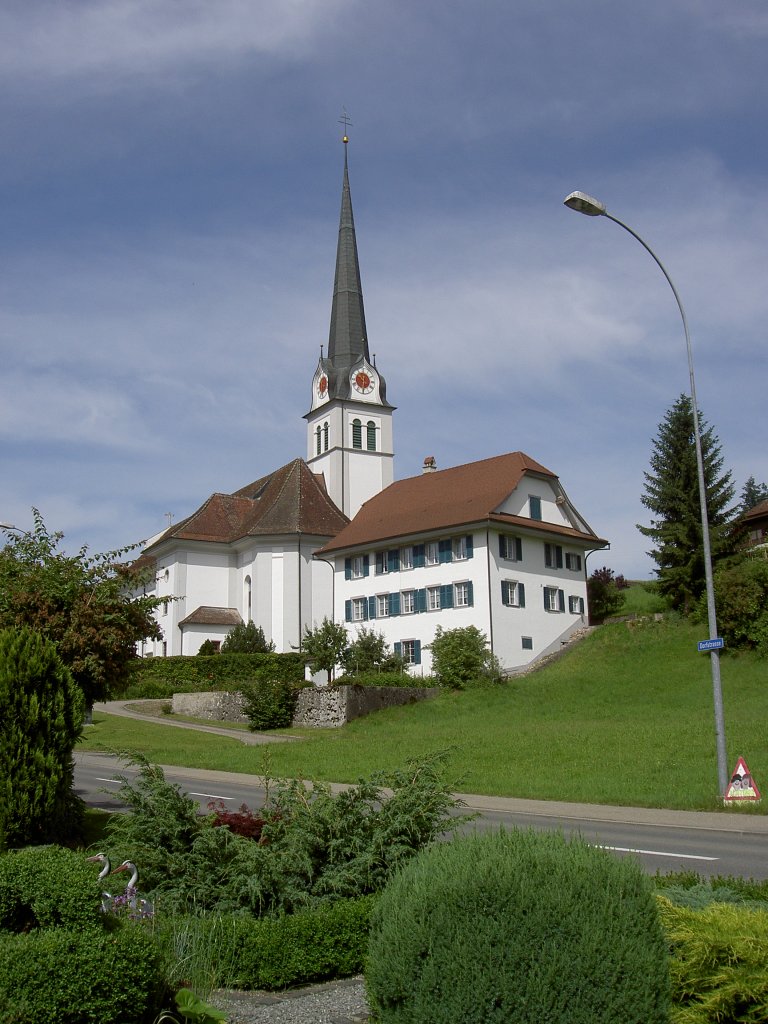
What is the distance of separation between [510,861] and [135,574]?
12101mm

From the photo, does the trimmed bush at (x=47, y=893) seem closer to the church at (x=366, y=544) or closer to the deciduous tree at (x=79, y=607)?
the deciduous tree at (x=79, y=607)

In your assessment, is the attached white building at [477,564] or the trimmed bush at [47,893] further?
the attached white building at [477,564]

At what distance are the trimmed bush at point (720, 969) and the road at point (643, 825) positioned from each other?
508 cm

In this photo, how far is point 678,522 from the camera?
148ft

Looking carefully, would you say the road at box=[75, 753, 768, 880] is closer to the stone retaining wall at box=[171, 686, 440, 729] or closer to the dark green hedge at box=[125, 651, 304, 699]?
the stone retaining wall at box=[171, 686, 440, 729]

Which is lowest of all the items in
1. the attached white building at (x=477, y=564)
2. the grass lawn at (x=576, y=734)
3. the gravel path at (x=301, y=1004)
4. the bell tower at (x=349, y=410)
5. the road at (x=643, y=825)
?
the road at (x=643, y=825)

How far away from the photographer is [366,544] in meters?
51.9

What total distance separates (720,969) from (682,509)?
41.9 meters

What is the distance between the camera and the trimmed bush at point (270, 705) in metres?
40.2

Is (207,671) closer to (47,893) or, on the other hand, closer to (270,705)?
(270,705)

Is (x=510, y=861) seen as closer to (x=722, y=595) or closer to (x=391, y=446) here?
(x=722, y=595)

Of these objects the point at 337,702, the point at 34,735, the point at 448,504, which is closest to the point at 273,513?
the point at 448,504

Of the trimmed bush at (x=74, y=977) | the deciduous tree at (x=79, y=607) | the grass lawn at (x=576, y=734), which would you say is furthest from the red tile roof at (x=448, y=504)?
the trimmed bush at (x=74, y=977)

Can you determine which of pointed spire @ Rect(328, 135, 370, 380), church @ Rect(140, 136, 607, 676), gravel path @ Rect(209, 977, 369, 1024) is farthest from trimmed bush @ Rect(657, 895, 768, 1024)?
pointed spire @ Rect(328, 135, 370, 380)
